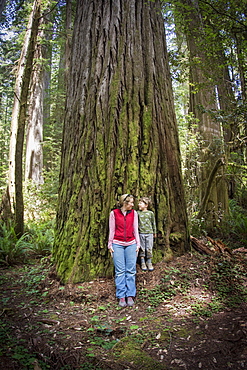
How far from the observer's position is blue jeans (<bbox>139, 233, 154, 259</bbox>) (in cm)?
430

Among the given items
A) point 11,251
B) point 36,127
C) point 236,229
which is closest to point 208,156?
point 236,229

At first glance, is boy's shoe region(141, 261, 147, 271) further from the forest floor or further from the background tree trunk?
the background tree trunk

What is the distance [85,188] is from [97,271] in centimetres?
133

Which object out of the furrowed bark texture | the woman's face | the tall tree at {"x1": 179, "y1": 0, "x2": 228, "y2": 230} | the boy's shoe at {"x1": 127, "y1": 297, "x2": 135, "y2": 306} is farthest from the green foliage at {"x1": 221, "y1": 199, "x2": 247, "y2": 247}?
Answer: the boy's shoe at {"x1": 127, "y1": 297, "x2": 135, "y2": 306}

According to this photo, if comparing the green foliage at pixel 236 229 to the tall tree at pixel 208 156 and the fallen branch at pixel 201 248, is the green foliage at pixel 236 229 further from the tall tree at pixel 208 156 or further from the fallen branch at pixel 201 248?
the fallen branch at pixel 201 248

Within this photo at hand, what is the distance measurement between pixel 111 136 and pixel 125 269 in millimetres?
2138

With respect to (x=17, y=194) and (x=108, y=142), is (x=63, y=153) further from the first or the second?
(x=17, y=194)

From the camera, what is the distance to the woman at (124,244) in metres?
3.86

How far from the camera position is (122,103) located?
4633mm

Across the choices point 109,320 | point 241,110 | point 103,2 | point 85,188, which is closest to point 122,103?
point 85,188

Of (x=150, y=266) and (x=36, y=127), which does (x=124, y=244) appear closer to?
(x=150, y=266)

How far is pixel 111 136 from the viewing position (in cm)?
452

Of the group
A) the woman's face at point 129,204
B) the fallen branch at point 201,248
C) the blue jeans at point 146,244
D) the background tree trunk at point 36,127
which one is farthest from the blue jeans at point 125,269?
the background tree trunk at point 36,127

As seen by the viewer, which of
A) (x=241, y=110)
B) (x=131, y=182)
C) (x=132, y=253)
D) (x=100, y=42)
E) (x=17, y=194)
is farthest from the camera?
(x=17, y=194)
